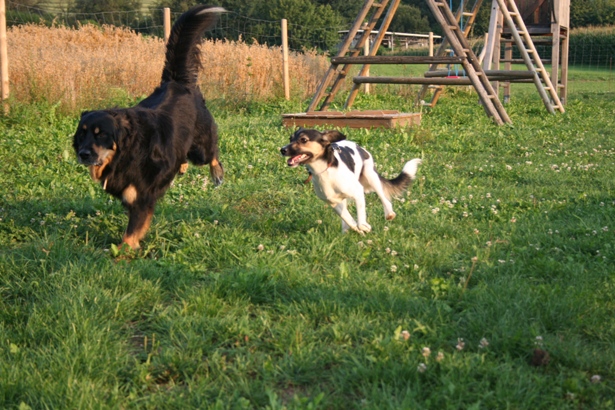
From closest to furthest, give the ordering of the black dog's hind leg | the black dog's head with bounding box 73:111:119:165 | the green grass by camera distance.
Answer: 1. the green grass
2. the black dog's head with bounding box 73:111:119:165
3. the black dog's hind leg

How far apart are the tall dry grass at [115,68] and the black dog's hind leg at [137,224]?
288 inches

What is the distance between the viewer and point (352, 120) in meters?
11.2

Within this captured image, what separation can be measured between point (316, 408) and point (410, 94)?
58.6 ft

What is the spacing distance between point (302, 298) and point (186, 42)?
3321 mm

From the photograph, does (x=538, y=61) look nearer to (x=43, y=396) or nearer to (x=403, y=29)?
(x=43, y=396)

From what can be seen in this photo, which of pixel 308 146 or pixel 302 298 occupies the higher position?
pixel 308 146

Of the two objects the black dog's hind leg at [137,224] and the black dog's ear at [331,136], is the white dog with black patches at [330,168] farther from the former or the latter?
the black dog's hind leg at [137,224]

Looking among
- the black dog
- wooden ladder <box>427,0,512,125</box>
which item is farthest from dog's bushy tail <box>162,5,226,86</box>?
wooden ladder <box>427,0,512,125</box>

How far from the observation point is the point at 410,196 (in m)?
Result: 6.55

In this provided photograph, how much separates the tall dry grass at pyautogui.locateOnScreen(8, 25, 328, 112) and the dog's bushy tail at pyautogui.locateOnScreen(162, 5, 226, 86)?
19.5ft

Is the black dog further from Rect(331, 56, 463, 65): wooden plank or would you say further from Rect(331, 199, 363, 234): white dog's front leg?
Rect(331, 56, 463, 65): wooden plank

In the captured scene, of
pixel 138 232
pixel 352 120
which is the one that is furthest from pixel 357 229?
pixel 352 120

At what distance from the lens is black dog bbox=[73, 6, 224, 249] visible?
4.57 m

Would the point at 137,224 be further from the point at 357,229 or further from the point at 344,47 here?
the point at 344,47
